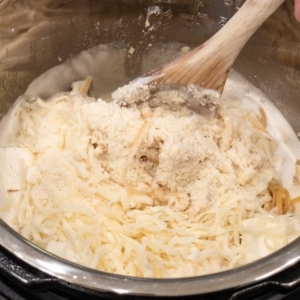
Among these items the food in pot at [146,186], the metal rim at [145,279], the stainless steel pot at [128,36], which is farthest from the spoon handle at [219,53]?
the metal rim at [145,279]

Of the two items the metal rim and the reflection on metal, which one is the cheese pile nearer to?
the metal rim

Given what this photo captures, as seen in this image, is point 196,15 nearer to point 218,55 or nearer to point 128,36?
point 128,36

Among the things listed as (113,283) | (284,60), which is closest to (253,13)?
(284,60)

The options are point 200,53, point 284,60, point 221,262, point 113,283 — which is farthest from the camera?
point 284,60

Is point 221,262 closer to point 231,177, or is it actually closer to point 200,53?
point 231,177

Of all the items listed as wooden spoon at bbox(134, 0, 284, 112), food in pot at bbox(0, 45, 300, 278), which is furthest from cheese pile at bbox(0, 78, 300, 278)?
wooden spoon at bbox(134, 0, 284, 112)

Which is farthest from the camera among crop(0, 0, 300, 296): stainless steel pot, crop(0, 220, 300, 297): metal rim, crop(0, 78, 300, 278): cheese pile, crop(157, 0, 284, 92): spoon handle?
crop(0, 0, 300, 296): stainless steel pot
